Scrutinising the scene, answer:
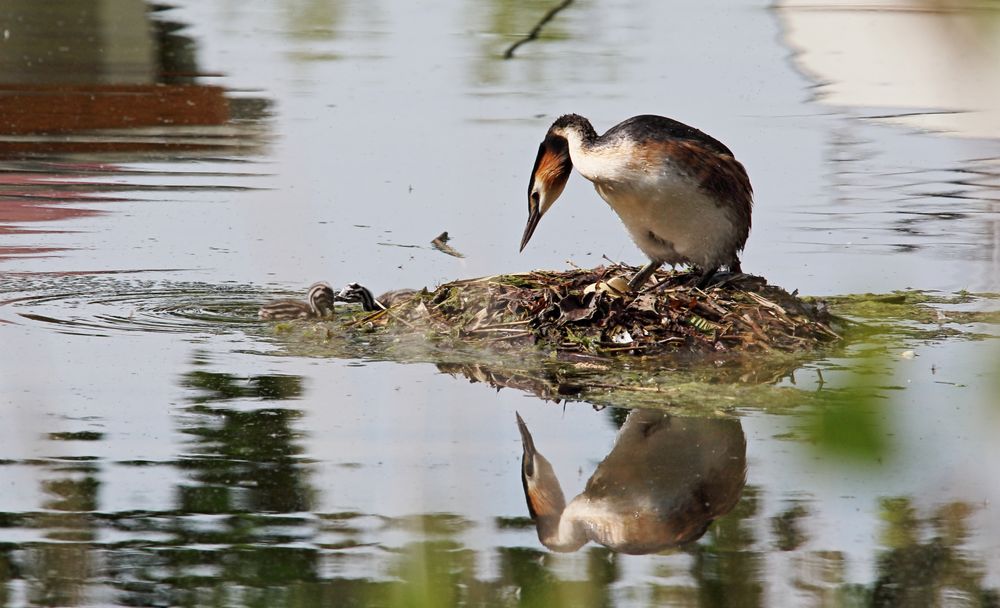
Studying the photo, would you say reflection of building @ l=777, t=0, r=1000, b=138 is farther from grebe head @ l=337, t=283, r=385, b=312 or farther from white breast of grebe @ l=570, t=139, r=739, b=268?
grebe head @ l=337, t=283, r=385, b=312

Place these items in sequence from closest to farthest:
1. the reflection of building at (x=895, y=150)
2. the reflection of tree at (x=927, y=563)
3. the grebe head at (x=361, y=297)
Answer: the reflection of tree at (x=927, y=563), the grebe head at (x=361, y=297), the reflection of building at (x=895, y=150)

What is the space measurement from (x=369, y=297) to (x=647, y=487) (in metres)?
3.46

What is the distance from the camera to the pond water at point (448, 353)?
4.05 m

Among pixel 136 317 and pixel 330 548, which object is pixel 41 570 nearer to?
pixel 330 548

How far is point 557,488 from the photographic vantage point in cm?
581

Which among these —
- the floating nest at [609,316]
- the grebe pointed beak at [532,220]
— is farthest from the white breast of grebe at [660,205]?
the grebe pointed beak at [532,220]

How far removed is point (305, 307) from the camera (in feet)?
29.0

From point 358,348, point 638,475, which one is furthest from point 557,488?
point 358,348

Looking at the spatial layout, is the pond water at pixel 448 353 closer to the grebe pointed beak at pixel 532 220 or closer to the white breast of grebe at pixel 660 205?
the white breast of grebe at pixel 660 205

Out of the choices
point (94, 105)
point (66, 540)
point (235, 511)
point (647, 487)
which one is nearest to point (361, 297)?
point (647, 487)

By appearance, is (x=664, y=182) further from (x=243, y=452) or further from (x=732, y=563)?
(x=732, y=563)

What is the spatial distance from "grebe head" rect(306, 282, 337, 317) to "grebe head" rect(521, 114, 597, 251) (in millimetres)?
1110

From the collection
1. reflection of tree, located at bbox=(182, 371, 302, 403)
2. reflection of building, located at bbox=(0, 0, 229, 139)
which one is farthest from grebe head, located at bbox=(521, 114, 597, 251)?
reflection of building, located at bbox=(0, 0, 229, 139)

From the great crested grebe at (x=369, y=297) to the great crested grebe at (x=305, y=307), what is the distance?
0.12 meters
